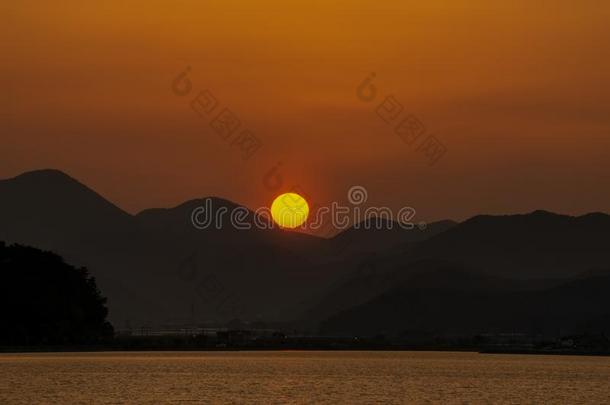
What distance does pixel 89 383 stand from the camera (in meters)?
186

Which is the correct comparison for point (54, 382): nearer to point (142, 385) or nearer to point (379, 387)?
point (142, 385)

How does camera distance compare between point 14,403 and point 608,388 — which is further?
point 608,388

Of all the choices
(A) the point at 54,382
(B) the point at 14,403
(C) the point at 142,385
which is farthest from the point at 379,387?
(B) the point at 14,403

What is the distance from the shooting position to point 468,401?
163500 millimetres

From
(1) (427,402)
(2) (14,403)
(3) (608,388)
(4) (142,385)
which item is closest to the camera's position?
(2) (14,403)

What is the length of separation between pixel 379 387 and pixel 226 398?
1423 inches

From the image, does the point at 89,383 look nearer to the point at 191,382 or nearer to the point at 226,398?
the point at 191,382

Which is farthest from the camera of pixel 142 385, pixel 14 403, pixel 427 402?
pixel 142 385

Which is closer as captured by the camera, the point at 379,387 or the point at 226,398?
the point at 226,398

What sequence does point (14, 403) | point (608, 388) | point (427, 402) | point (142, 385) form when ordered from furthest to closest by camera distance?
point (608, 388) < point (142, 385) < point (427, 402) < point (14, 403)

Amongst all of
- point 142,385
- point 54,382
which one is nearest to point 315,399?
point 142,385

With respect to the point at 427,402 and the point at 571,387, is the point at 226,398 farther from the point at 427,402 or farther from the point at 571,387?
the point at 571,387

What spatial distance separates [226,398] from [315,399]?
35.7 ft

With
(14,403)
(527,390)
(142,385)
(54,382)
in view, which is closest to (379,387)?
(527,390)
